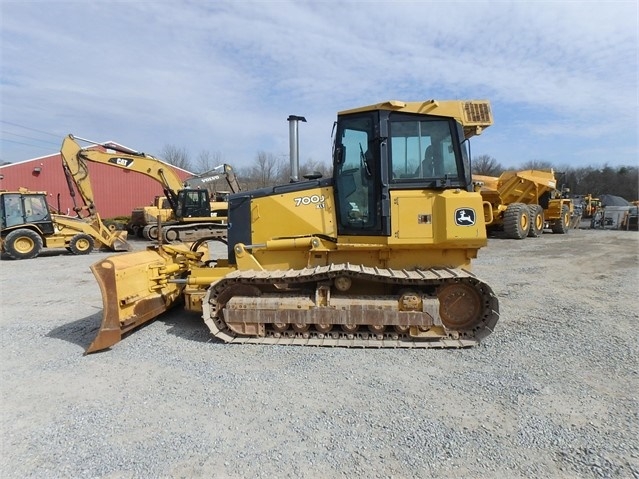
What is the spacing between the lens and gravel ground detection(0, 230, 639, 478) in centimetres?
281

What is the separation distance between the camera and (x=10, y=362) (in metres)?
4.65

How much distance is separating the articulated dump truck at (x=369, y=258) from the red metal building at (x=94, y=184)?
27.4m

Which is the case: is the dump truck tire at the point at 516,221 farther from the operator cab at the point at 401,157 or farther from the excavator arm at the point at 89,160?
the excavator arm at the point at 89,160

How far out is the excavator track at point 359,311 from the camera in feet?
16.0

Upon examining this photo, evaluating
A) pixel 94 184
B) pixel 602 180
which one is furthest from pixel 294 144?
pixel 602 180

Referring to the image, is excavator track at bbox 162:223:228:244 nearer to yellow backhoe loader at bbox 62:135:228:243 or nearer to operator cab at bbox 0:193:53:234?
yellow backhoe loader at bbox 62:135:228:243

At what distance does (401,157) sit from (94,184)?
32199mm

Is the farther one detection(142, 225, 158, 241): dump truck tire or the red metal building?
the red metal building

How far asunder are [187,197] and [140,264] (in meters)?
14.5

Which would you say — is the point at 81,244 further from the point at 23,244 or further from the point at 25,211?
the point at 25,211

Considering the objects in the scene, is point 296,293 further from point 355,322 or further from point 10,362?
point 10,362

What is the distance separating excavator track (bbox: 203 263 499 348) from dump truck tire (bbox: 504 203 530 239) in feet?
50.6

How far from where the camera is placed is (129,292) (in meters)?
5.26

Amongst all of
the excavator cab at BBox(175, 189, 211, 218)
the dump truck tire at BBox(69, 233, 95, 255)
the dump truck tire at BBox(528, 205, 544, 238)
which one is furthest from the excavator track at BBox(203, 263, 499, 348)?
the dump truck tire at BBox(528, 205, 544, 238)
